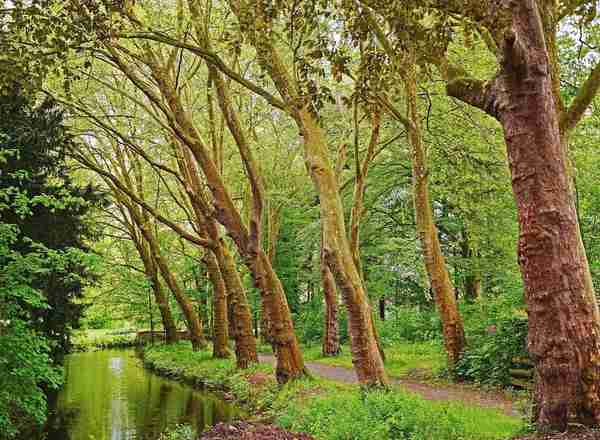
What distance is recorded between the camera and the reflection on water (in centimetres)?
1157

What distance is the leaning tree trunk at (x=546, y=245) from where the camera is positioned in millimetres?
5090

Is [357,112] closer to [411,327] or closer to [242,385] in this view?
[242,385]

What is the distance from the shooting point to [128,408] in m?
14.3

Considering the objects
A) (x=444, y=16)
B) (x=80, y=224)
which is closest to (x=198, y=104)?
(x=80, y=224)

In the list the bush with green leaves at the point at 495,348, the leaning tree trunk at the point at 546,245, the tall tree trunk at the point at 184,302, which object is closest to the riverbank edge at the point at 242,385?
the tall tree trunk at the point at 184,302

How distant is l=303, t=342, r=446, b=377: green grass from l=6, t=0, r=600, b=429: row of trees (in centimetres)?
104

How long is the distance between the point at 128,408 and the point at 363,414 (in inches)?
334

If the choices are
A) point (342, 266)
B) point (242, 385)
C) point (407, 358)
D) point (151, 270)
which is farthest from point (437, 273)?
point (151, 270)

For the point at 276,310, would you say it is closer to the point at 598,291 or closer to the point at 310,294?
the point at 598,291

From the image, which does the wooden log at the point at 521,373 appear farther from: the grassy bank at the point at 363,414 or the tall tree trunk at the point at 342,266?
the tall tree trunk at the point at 342,266

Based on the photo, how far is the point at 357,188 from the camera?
1317 centimetres

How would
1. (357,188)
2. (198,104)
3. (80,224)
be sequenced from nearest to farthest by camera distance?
(357,188), (80,224), (198,104)

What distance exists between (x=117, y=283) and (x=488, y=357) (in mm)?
26331

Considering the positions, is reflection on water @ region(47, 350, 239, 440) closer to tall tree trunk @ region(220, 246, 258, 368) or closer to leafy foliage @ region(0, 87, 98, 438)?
leafy foliage @ region(0, 87, 98, 438)
